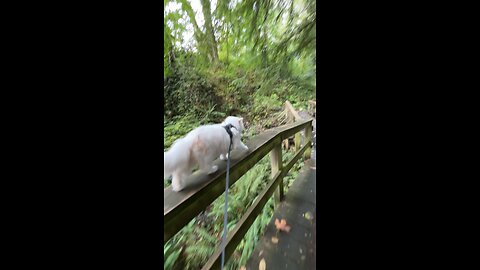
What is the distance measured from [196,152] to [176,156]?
0.36 ft

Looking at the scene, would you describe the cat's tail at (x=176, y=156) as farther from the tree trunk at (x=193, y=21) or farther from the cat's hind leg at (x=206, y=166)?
the tree trunk at (x=193, y=21)

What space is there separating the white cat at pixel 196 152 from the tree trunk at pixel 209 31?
23.2 inches

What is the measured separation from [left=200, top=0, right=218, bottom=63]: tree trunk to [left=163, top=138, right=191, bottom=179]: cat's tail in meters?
0.78

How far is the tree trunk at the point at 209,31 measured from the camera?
126cm

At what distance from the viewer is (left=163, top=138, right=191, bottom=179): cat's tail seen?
0.78 meters

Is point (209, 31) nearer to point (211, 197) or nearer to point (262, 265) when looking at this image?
point (211, 197)

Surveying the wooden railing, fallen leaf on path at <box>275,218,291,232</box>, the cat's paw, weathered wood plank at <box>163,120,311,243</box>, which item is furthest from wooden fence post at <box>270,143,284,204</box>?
the cat's paw

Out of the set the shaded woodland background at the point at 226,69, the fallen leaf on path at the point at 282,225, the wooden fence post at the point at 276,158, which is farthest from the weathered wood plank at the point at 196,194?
the fallen leaf on path at the point at 282,225

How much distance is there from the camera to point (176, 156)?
832 millimetres

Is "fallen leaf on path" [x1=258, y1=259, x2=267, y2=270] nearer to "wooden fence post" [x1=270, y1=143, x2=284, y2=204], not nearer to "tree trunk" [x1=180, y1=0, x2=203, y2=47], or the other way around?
"wooden fence post" [x1=270, y1=143, x2=284, y2=204]

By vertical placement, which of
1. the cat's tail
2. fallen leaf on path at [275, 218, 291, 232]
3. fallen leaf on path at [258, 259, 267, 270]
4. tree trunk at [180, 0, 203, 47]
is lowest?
fallen leaf on path at [258, 259, 267, 270]
